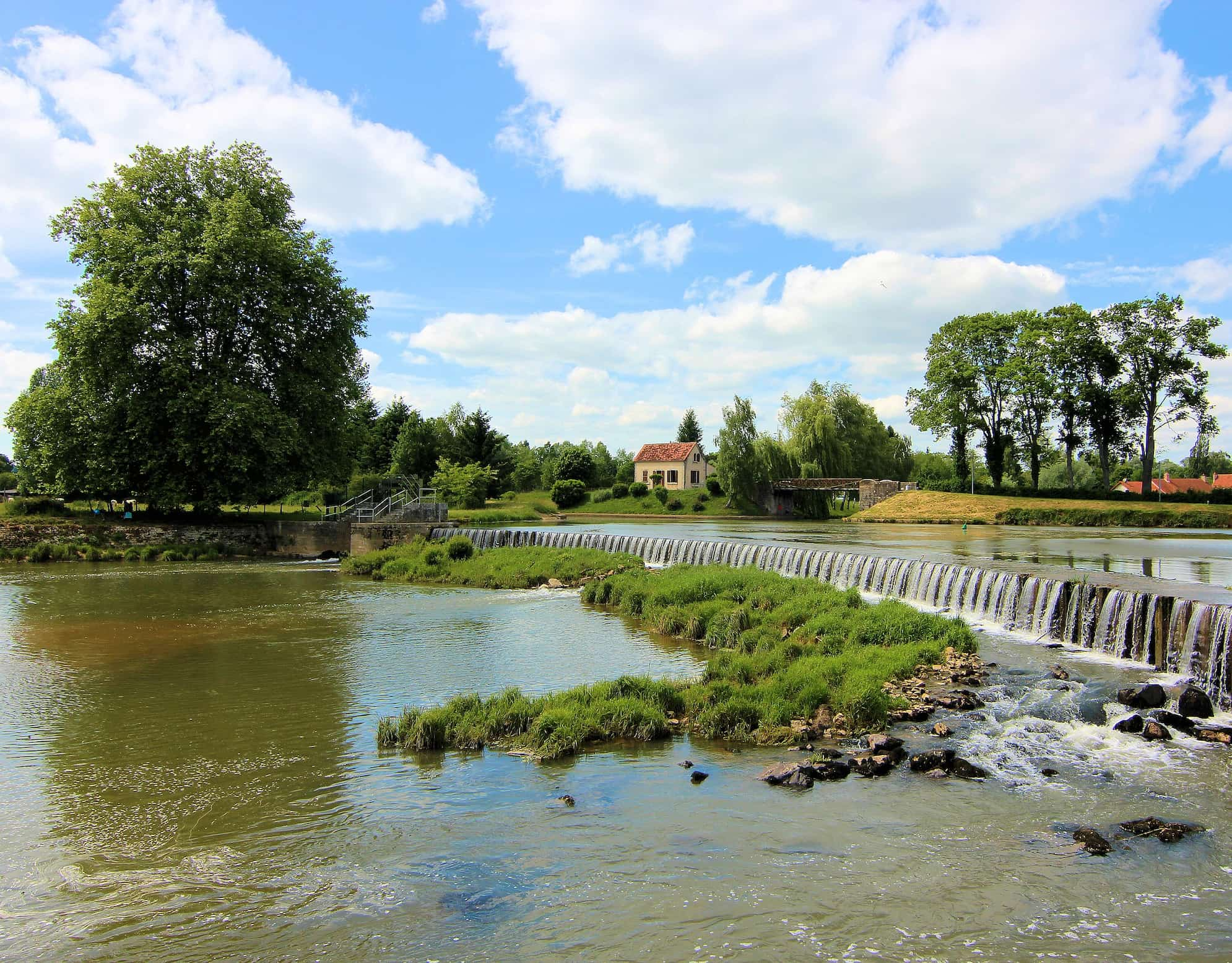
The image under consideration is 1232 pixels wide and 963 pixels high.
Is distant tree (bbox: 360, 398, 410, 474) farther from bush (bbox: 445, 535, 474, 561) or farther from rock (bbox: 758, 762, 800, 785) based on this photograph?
rock (bbox: 758, 762, 800, 785)

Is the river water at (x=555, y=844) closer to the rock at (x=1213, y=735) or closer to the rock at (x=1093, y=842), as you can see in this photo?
the rock at (x=1093, y=842)

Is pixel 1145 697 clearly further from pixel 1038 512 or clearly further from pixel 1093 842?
pixel 1038 512

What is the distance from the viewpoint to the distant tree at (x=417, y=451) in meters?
69.1

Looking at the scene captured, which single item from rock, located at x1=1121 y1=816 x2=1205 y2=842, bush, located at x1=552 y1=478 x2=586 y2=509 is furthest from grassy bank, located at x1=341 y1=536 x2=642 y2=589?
bush, located at x1=552 y1=478 x2=586 y2=509

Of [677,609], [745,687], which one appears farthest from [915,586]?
[745,687]

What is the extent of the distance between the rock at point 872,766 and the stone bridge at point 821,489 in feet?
193

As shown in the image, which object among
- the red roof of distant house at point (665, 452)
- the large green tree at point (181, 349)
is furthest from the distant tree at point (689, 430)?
the large green tree at point (181, 349)

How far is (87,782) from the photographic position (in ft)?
27.1

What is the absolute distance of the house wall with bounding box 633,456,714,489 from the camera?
82.1 m

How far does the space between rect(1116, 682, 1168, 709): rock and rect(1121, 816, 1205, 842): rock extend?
3.90 m

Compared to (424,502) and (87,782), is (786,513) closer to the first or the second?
(424,502)

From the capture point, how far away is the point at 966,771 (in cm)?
827

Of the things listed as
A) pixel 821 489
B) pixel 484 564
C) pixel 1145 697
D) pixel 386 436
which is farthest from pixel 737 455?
pixel 1145 697

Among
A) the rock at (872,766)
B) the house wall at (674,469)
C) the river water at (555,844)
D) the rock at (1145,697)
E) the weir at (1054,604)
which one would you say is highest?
the house wall at (674,469)
